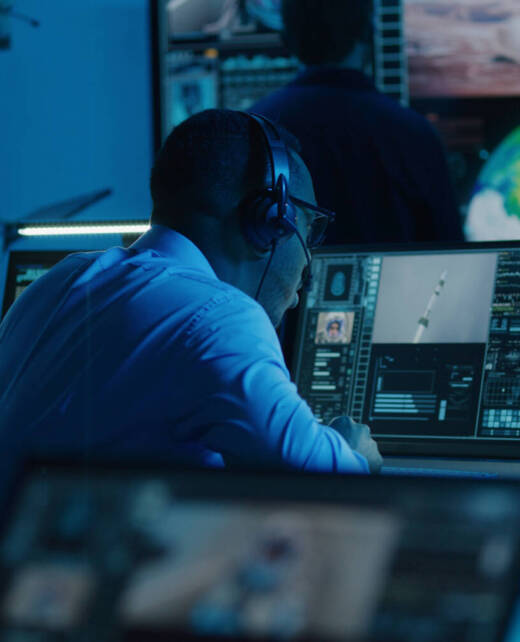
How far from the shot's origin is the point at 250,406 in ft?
2.91

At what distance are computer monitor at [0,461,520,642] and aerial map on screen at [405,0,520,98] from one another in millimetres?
2435

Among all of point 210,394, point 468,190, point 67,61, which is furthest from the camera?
point 67,61

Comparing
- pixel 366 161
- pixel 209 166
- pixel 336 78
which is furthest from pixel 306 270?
pixel 336 78

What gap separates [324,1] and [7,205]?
5.46 feet

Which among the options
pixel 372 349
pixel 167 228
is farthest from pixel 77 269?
pixel 372 349

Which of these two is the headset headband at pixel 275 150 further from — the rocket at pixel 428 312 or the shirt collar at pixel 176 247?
the rocket at pixel 428 312

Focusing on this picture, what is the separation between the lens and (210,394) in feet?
3.02

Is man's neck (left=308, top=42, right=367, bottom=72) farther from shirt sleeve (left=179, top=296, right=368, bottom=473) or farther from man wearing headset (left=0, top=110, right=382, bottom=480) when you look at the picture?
shirt sleeve (left=179, top=296, right=368, bottom=473)

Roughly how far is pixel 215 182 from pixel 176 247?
9 cm

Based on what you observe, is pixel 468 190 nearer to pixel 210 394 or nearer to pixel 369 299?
pixel 369 299

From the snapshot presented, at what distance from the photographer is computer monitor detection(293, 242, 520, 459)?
1407mm

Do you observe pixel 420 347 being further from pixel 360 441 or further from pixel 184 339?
pixel 184 339

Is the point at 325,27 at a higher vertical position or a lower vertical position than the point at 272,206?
higher

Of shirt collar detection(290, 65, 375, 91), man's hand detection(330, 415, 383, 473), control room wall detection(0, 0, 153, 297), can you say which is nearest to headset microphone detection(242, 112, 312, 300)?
man's hand detection(330, 415, 383, 473)
